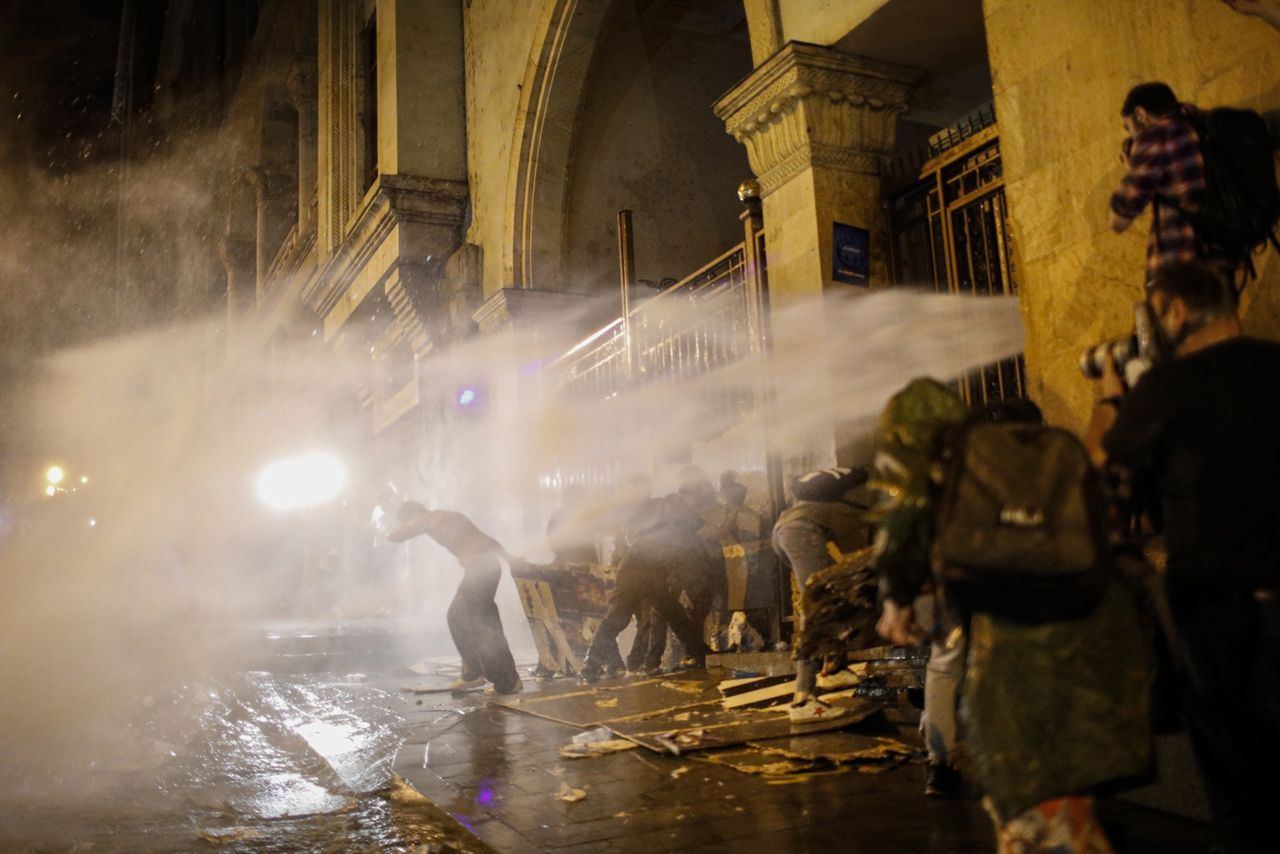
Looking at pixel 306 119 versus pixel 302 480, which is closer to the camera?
pixel 306 119

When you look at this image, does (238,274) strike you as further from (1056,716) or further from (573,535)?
(1056,716)

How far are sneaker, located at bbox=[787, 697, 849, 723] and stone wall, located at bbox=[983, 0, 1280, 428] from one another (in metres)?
1.86

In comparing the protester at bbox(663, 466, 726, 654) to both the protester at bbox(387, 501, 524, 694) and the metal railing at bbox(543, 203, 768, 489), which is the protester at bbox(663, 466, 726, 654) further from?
the protester at bbox(387, 501, 524, 694)

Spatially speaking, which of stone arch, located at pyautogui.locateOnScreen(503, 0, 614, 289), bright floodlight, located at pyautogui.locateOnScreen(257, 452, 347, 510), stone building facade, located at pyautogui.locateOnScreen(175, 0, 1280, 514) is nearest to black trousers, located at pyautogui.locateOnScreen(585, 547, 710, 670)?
stone building facade, located at pyautogui.locateOnScreen(175, 0, 1280, 514)

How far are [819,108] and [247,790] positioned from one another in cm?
560

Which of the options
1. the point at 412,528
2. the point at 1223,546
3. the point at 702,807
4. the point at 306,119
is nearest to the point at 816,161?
the point at 412,528

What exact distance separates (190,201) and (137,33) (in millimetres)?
6165

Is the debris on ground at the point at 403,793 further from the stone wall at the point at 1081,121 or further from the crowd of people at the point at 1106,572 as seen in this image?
the stone wall at the point at 1081,121

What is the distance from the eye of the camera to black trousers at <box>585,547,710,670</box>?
25.6 feet

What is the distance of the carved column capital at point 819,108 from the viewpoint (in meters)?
6.73

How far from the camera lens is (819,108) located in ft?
22.4

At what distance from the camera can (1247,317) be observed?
383 cm

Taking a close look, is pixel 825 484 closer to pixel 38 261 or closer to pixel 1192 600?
pixel 1192 600

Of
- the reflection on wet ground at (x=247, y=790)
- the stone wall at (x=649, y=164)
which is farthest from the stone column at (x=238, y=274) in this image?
the reflection on wet ground at (x=247, y=790)
